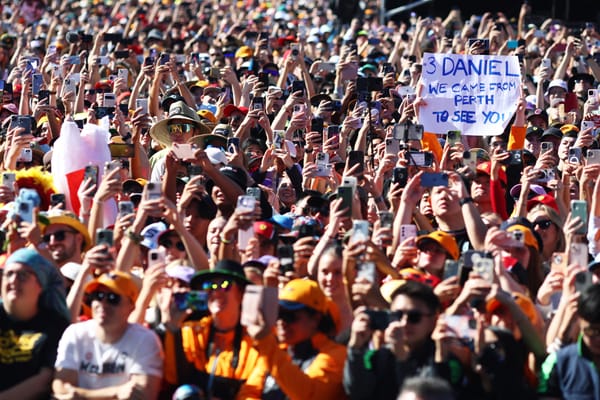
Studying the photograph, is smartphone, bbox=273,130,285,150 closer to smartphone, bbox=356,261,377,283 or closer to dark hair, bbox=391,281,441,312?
smartphone, bbox=356,261,377,283

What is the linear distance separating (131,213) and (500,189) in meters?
2.73

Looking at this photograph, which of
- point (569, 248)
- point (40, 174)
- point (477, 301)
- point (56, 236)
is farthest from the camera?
point (40, 174)

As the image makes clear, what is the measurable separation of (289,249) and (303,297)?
0.64 meters

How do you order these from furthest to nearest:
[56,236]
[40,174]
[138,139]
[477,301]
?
[138,139] < [40,174] < [56,236] < [477,301]

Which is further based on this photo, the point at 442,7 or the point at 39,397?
the point at 442,7

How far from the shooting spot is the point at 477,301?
22.5 ft

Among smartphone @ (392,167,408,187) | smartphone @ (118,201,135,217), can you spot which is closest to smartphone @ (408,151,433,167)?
smartphone @ (392,167,408,187)

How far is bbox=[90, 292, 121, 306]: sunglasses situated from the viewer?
7016 mm

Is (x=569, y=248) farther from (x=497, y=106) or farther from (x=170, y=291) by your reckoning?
(x=497, y=106)

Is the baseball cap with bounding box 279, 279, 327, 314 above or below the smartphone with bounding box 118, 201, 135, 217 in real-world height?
below

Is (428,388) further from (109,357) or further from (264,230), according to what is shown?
(264,230)

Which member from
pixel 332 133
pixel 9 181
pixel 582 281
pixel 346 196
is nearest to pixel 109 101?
pixel 332 133

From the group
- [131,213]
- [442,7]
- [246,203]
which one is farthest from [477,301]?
[442,7]

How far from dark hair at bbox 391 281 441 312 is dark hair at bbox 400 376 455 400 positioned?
71 cm
